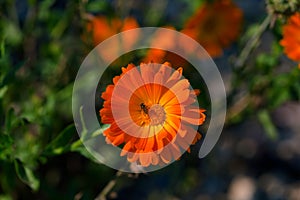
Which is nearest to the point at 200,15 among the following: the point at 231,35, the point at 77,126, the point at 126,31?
the point at 231,35

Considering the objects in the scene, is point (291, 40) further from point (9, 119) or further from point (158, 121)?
point (9, 119)

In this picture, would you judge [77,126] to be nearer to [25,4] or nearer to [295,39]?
[295,39]

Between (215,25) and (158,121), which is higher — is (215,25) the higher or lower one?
the lower one

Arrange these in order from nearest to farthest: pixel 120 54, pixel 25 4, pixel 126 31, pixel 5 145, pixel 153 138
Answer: pixel 153 138 < pixel 5 145 < pixel 120 54 < pixel 126 31 < pixel 25 4

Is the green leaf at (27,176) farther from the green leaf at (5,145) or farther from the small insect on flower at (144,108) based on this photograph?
the small insect on flower at (144,108)

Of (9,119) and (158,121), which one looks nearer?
(158,121)

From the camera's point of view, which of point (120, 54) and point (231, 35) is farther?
point (231, 35)

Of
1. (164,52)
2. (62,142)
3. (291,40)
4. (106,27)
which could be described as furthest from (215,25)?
(62,142)
